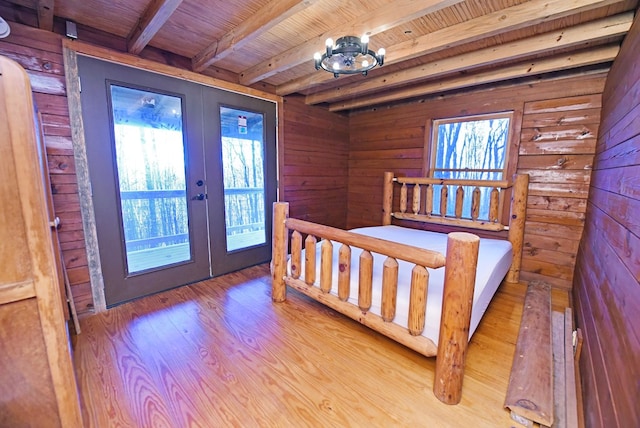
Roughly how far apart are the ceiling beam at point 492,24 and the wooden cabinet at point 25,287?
6.20ft

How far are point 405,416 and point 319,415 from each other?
1.37ft

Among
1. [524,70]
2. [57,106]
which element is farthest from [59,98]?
[524,70]

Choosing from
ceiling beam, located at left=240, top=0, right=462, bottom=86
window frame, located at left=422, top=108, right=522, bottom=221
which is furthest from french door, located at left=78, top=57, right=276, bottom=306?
window frame, located at left=422, top=108, right=522, bottom=221

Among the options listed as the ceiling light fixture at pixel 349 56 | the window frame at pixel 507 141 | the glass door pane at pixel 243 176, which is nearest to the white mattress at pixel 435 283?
the window frame at pixel 507 141

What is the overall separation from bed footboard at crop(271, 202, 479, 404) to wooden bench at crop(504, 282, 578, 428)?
1.04 ft

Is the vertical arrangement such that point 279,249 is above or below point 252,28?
below

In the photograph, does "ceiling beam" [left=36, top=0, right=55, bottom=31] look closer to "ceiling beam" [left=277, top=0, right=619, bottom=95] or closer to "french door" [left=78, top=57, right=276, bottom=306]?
"french door" [left=78, top=57, right=276, bottom=306]

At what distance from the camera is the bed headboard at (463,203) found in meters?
2.75

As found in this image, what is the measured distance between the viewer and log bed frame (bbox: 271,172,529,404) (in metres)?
1.29

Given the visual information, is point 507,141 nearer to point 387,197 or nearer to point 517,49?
point 517,49

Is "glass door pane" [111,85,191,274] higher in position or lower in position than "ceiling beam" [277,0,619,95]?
lower

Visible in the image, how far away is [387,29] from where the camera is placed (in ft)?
5.68

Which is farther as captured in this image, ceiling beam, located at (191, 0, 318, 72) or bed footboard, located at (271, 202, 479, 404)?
ceiling beam, located at (191, 0, 318, 72)

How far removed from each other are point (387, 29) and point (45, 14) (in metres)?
2.16
